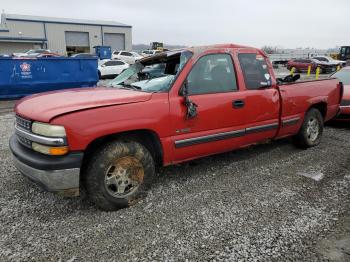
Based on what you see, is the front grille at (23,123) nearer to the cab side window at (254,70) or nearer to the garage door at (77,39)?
the cab side window at (254,70)

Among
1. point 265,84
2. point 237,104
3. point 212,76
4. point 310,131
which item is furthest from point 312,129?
point 212,76

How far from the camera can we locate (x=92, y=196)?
326 cm

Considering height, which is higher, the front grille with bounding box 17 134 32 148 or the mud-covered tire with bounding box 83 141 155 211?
the front grille with bounding box 17 134 32 148

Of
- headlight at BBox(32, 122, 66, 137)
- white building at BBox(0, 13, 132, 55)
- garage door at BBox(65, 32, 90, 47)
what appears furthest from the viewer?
garage door at BBox(65, 32, 90, 47)

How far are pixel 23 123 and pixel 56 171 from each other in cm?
77

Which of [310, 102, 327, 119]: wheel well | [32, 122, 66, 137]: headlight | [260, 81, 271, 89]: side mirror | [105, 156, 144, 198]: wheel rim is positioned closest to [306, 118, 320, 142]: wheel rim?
[310, 102, 327, 119]: wheel well

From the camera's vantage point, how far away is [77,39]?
5066 centimetres

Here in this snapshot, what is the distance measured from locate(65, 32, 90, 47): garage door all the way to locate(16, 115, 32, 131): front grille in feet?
166

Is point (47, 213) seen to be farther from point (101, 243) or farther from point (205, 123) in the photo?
point (205, 123)

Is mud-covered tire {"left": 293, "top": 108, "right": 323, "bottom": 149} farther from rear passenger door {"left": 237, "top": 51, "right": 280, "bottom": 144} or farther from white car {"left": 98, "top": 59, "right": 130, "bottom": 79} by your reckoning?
white car {"left": 98, "top": 59, "right": 130, "bottom": 79}

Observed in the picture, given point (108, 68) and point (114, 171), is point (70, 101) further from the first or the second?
point (108, 68)

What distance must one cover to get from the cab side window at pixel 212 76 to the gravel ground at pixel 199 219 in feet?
4.05

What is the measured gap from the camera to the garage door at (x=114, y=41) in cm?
5297

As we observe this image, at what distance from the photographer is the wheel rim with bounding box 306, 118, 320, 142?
5543mm
